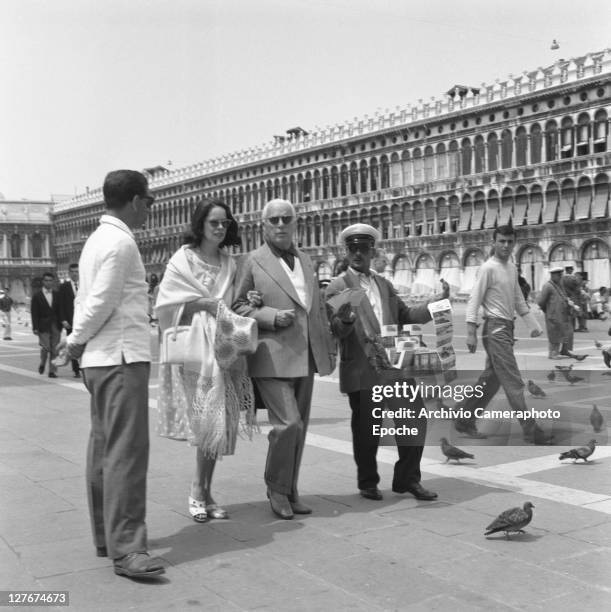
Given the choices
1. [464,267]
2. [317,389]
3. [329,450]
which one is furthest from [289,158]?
[329,450]

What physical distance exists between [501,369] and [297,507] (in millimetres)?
2423

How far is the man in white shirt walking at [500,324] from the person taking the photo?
611 cm

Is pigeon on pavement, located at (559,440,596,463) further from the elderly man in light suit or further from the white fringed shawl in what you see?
the white fringed shawl

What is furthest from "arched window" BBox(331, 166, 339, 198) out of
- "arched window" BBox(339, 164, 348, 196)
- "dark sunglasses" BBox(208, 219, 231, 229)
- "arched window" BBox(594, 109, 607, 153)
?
"dark sunglasses" BBox(208, 219, 231, 229)

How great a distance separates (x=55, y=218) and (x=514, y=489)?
90567 millimetres

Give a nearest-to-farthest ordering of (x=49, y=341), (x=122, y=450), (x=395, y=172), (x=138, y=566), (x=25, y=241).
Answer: (x=138, y=566) < (x=122, y=450) < (x=49, y=341) < (x=395, y=172) < (x=25, y=241)

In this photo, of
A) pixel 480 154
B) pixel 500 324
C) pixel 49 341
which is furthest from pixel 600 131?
pixel 500 324

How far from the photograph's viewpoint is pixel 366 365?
4.56 meters

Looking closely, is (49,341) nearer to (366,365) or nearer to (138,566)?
(366,365)

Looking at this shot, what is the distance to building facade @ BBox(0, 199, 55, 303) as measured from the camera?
9156 cm

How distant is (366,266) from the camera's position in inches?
→ 184

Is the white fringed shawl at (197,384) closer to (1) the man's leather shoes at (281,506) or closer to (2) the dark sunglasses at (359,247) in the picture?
(1) the man's leather shoes at (281,506)

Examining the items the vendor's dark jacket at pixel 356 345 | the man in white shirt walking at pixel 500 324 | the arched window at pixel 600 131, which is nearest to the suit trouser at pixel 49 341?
the man in white shirt walking at pixel 500 324

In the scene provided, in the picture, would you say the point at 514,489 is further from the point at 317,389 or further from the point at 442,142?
the point at 442,142
